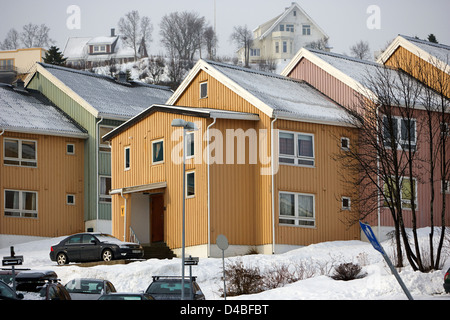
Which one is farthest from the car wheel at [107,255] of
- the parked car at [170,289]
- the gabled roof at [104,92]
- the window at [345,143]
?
the gabled roof at [104,92]

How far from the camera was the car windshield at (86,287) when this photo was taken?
28.0m

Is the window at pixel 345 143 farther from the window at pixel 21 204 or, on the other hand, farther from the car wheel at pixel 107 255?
the window at pixel 21 204

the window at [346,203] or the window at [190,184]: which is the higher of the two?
the window at [190,184]

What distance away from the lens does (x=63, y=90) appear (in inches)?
2106

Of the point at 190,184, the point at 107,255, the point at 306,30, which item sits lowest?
the point at 107,255

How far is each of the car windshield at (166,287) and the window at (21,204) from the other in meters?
22.4

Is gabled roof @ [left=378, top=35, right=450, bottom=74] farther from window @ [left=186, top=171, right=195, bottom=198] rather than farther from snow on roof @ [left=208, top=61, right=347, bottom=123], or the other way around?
window @ [left=186, top=171, right=195, bottom=198]

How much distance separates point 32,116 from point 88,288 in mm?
23901

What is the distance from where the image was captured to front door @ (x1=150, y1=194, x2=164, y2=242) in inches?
1713

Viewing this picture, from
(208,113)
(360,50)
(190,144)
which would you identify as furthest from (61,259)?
(360,50)

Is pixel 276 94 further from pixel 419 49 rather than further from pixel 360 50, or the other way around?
pixel 360 50

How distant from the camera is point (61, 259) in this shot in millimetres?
38750
